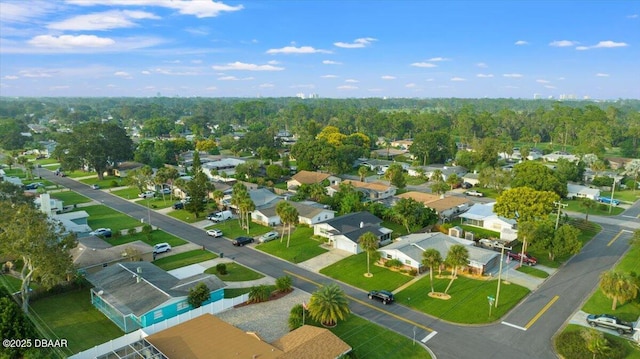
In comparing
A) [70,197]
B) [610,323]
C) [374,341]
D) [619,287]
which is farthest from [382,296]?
[70,197]

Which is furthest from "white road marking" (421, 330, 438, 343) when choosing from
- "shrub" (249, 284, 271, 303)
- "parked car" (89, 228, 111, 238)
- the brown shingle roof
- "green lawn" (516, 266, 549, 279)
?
the brown shingle roof

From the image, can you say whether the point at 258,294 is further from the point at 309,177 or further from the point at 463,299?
the point at 309,177

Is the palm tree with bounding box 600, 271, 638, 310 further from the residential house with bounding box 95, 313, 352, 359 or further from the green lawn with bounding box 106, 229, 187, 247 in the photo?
the green lawn with bounding box 106, 229, 187, 247

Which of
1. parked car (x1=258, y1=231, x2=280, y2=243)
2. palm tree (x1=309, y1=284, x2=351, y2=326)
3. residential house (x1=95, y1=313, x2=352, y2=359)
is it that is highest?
palm tree (x1=309, y1=284, x2=351, y2=326)

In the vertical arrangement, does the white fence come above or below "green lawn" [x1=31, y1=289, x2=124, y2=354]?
above

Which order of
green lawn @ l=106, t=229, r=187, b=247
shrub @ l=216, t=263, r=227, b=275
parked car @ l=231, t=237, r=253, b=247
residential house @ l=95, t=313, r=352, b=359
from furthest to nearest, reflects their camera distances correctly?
green lawn @ l=106, t=229, r=187, b=247
parked car @ l=231, t=237, r=253, b=247
shrub @ l=216, t=263, r=227, b=275
residential house @ l=95, t=313, r=352, b=359

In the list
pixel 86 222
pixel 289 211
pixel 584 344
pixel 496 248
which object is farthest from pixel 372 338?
pixel 86 222
